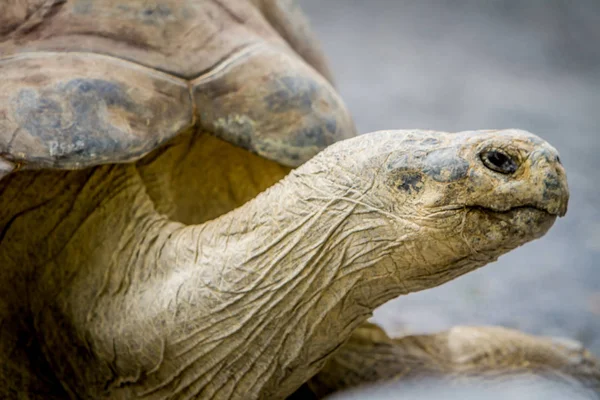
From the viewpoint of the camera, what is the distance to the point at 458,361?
2244 millimetres

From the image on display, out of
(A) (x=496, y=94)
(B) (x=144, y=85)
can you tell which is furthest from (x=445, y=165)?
(A) (x=496, y=94)

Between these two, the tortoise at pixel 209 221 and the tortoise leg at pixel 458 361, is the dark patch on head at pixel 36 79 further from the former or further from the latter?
the tortoise leg at pixel 458 361

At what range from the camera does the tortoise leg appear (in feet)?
6.91

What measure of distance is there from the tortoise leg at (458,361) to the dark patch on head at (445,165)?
2.31ft

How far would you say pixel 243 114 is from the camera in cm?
196

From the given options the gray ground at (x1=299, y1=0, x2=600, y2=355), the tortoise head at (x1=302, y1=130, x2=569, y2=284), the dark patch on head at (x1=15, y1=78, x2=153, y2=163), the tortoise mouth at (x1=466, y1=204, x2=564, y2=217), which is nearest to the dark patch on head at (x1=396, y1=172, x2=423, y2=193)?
the tortoise head at (x1=302, y1=130, x2=569, y2=284)

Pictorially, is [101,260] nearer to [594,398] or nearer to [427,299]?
[594,398]

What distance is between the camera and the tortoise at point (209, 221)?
1.52 metres

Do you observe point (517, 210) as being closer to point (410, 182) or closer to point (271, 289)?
point (410, 182)

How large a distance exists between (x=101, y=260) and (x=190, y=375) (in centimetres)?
38

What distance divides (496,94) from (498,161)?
13.1 ft

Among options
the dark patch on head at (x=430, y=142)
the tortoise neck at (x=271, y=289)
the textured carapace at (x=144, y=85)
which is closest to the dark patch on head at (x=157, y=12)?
the textured carapace at (x=144, y=85)

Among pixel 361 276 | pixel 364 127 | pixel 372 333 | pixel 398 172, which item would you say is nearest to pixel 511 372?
pixel 372 333

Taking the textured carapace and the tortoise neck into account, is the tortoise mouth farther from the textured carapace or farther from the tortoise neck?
the textured carapace
